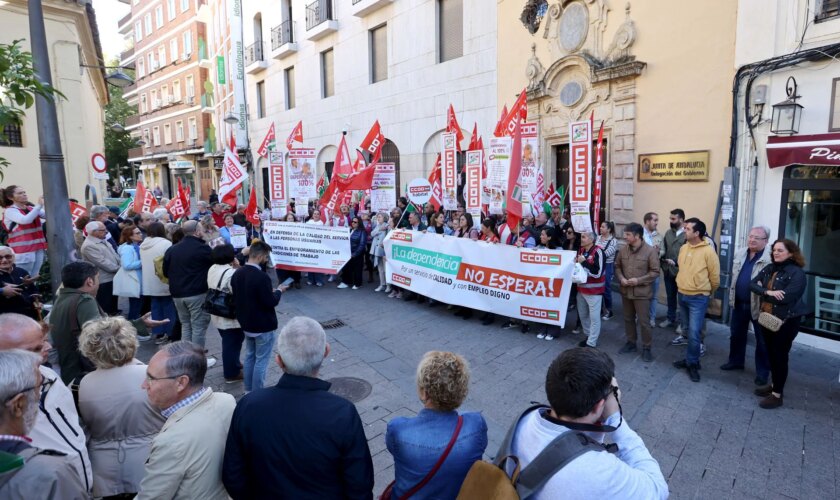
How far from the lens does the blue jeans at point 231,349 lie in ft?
17.2

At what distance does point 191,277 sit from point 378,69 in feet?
42.3

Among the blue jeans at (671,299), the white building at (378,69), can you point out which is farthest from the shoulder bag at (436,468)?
the white building at (378,69)

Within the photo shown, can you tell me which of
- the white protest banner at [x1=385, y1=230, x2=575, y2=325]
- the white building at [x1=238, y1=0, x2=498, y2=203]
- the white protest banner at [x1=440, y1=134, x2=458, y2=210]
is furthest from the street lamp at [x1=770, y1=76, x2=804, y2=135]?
the white building at [x1=238, y1=0, x2=498, y2=203]

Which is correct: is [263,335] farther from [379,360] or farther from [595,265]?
[595,265]

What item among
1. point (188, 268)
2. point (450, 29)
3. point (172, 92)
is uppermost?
point (172, 92)

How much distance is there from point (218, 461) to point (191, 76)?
38577 mm

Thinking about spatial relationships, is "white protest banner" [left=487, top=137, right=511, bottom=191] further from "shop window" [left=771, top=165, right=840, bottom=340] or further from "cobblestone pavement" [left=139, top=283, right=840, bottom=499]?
"shop window" [left=771, top=165, right=840, bottom=340]

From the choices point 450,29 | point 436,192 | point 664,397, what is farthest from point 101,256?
point 450,29

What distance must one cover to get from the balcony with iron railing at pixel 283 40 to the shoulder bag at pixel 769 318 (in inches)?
783

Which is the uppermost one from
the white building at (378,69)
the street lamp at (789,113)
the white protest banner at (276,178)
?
the white building at (378,69)

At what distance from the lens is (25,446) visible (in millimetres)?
1637

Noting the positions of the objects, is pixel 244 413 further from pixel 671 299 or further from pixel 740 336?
pixel 671 299

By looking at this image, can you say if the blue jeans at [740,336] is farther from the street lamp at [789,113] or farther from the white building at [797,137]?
the street lamp at [789,113]

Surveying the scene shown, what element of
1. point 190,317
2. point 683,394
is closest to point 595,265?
point 683,394
